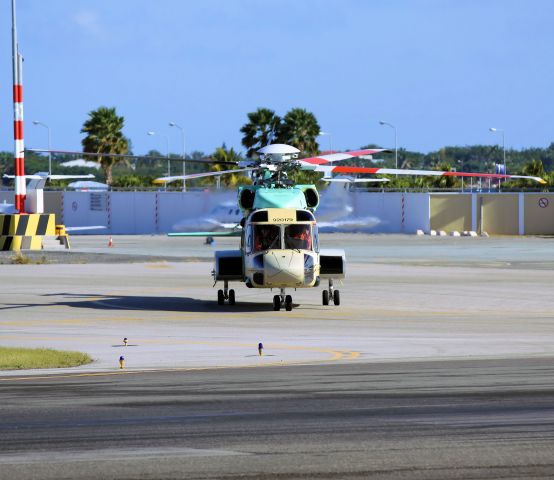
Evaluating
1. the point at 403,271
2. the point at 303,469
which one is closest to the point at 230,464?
the point at 303,469

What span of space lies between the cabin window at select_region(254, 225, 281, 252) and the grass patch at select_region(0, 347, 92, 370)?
8.72 metres

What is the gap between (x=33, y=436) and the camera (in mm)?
10516

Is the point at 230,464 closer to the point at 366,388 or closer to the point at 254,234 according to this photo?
the point at 366,388

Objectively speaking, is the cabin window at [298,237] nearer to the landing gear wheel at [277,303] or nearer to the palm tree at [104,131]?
the landing gear wheel at [277,303]

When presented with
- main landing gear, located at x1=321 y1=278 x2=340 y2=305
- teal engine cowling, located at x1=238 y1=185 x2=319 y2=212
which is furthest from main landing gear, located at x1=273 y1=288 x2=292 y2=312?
teal engine cowling, located at x1=238 y1=185 x2=319 y2=212

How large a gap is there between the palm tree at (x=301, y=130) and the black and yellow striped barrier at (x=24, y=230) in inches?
2449

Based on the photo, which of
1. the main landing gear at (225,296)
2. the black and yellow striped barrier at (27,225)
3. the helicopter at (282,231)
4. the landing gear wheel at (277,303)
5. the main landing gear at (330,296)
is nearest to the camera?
the helicopter at (282,231)

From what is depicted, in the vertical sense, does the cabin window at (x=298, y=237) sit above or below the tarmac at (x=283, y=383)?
above

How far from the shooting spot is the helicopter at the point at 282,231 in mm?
26953

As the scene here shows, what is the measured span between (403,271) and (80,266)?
1232 cm

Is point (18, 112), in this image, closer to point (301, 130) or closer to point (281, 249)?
point (281, 249)

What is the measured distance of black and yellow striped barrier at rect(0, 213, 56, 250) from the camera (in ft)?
155

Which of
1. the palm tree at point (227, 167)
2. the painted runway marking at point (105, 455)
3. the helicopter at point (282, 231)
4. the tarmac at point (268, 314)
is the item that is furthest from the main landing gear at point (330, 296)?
the palm tree at point (227, 167)

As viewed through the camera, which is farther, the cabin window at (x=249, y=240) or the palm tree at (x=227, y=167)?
the palm tree at (x=227, y=167)
